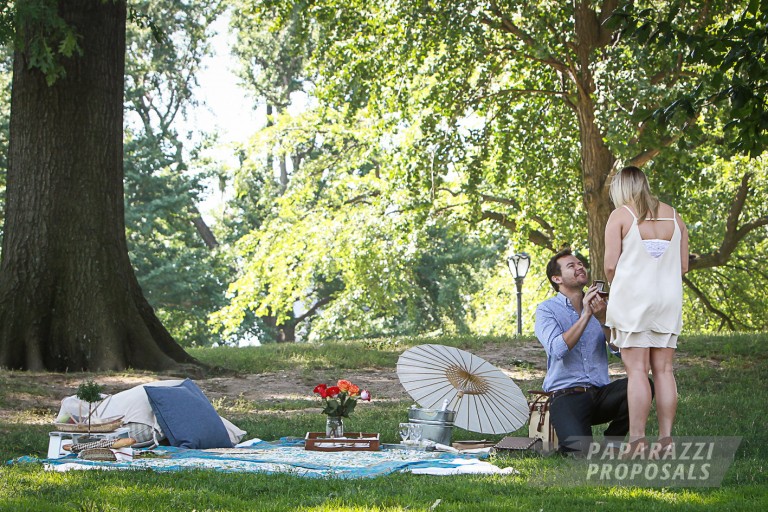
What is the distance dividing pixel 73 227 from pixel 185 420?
5.75 metres

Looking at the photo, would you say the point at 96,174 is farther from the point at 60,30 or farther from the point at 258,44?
the point at 258,44

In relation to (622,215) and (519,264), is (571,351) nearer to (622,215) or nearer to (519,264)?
(622,215)

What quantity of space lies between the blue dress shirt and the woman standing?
0.63 meters

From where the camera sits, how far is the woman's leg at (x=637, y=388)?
6246mm

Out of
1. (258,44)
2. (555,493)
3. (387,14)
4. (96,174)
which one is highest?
(258,44)

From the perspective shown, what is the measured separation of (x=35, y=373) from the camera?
449 inches

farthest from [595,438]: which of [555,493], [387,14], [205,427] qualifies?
[387,14]

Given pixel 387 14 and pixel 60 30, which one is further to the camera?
pixel 387 14

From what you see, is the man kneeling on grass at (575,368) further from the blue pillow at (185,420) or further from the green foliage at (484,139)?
the blue pillow at (185,420)

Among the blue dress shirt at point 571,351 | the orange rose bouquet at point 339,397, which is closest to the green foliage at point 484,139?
the blue dress shirt at point 571,351

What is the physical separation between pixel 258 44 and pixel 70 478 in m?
31.7

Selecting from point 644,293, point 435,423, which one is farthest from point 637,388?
point 435,423

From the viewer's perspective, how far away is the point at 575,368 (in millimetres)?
6992

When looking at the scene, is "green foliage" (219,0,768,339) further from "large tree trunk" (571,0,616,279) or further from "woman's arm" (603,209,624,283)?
"woman's arm" (603,209,624,283)
